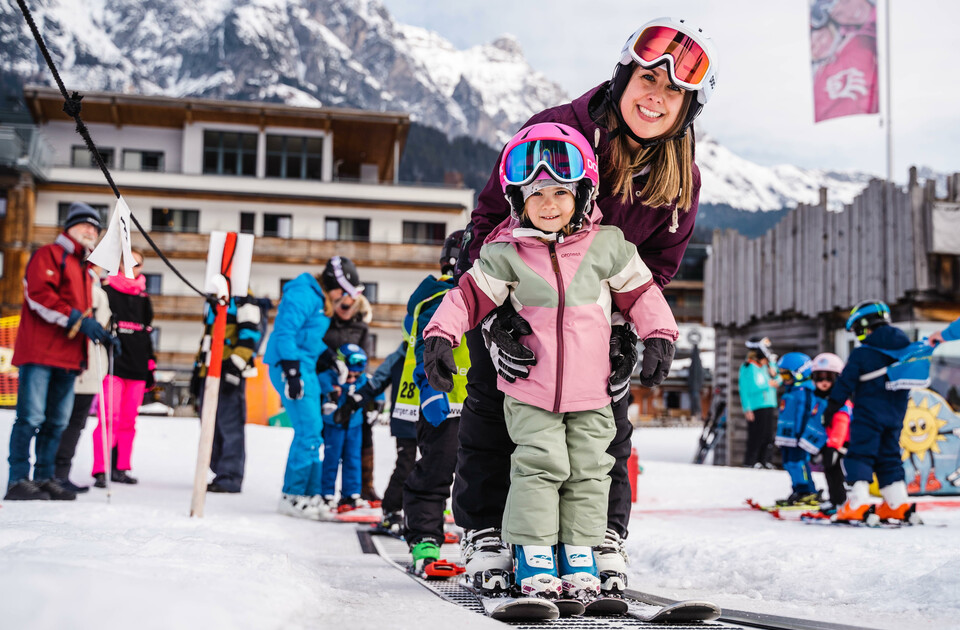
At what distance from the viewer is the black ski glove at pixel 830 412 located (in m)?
6.61

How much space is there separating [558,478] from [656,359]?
52 centimetres

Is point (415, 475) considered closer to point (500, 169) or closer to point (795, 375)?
point (500, 169)

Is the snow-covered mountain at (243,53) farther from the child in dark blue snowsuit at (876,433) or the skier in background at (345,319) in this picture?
the skier in background at (345,319)

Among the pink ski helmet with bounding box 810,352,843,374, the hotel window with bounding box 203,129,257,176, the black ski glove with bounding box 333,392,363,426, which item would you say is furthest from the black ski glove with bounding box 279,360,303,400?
the hotel window with bounding box 203,129,257,176

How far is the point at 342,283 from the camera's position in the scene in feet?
21.8

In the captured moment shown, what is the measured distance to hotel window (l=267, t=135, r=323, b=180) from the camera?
3866 centimetres

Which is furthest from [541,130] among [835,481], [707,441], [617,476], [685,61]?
[707,441]

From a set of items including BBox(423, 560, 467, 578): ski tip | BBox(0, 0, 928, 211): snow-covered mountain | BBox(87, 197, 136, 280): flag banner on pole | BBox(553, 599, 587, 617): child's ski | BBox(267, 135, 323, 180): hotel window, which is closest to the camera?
BBox(553, 599, 587, 617): child's ski

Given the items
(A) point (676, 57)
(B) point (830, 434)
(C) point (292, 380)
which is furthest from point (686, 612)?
(B) point (830, 434)

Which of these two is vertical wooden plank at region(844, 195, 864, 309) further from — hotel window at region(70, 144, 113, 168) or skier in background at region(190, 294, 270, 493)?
hotel window at region(70, 144, 113, 168)

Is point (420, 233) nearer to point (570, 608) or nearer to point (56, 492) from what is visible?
point (56, 492)

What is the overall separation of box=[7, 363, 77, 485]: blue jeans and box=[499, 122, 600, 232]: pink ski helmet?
4221mm

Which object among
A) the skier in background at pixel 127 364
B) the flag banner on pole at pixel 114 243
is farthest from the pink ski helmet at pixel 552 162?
the skier in background at pixel 127 364

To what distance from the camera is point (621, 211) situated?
286 cm
